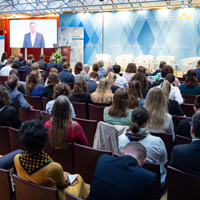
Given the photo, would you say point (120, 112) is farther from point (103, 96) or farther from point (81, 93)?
point (81, 93)

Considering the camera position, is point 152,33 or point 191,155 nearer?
point 191,155

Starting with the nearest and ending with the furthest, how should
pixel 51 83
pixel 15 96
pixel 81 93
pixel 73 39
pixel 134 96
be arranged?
pixel 134 96, pixel 15 96, pixel 81 93, pixel 51 83, pixel 73 39

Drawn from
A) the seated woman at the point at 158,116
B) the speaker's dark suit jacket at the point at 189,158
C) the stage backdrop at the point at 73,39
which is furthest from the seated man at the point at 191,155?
the stage backdrop at the point at 73,39

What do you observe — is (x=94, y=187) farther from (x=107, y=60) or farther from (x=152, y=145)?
(x=107, y=60)

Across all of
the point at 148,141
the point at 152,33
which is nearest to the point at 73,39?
the point at 152,33

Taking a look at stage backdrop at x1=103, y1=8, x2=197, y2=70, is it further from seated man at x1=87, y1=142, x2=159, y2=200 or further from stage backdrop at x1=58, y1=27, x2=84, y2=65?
seated man at x1=87, y1=142, x2=159, y2=200

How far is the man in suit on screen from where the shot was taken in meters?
15.1

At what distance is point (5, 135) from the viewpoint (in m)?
2.90

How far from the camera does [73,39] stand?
612 inches

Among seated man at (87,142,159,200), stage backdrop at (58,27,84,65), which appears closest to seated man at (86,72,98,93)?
seated man at (87,142,159,200)

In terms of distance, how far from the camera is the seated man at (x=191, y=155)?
1.93m

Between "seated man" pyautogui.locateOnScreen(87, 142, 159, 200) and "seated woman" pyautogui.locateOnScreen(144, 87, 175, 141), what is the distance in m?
1.44

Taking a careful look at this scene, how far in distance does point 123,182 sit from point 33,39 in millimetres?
15107

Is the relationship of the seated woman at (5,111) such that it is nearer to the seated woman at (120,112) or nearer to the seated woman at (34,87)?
the seated woman at (120,112)
